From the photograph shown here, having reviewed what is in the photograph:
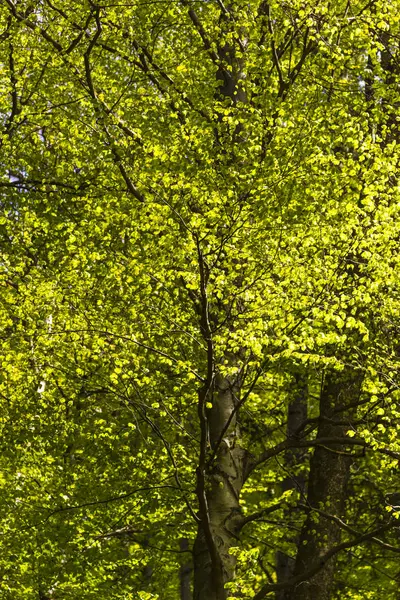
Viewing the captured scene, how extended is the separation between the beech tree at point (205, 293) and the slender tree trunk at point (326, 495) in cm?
3

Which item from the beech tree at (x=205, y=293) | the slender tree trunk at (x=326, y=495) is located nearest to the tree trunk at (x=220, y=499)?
the beech tree at (x=205, y=293)

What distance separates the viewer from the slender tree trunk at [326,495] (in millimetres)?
11359

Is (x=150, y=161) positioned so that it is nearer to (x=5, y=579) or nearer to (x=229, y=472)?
(x=229, y=472)

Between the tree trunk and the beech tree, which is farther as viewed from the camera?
the tree trunk

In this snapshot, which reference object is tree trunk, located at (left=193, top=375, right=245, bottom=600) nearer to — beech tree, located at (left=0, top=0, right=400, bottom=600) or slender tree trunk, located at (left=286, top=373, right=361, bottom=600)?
beech tree, located at (left=0, top=0, right=400, bottom=600)

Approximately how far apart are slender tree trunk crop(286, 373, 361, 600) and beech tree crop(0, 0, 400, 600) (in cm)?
3

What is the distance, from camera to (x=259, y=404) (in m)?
14.4

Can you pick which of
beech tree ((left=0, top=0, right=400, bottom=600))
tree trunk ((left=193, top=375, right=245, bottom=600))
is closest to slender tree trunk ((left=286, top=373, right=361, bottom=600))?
beech tree ((left=0, top=0, right=400, bottom=600))

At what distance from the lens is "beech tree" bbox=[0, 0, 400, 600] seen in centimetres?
909

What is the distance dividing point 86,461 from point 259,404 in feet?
10.4

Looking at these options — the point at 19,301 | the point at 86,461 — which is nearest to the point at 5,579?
the point at 86,461

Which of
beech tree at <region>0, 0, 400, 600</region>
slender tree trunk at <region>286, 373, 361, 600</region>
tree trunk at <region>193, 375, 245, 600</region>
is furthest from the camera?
slender tree trunk at <region>286, 373, 361, 600</region>

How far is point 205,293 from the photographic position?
7832mm

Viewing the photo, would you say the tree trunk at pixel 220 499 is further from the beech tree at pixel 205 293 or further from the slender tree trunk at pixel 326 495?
the slender tree trunk at pixel 326 495
